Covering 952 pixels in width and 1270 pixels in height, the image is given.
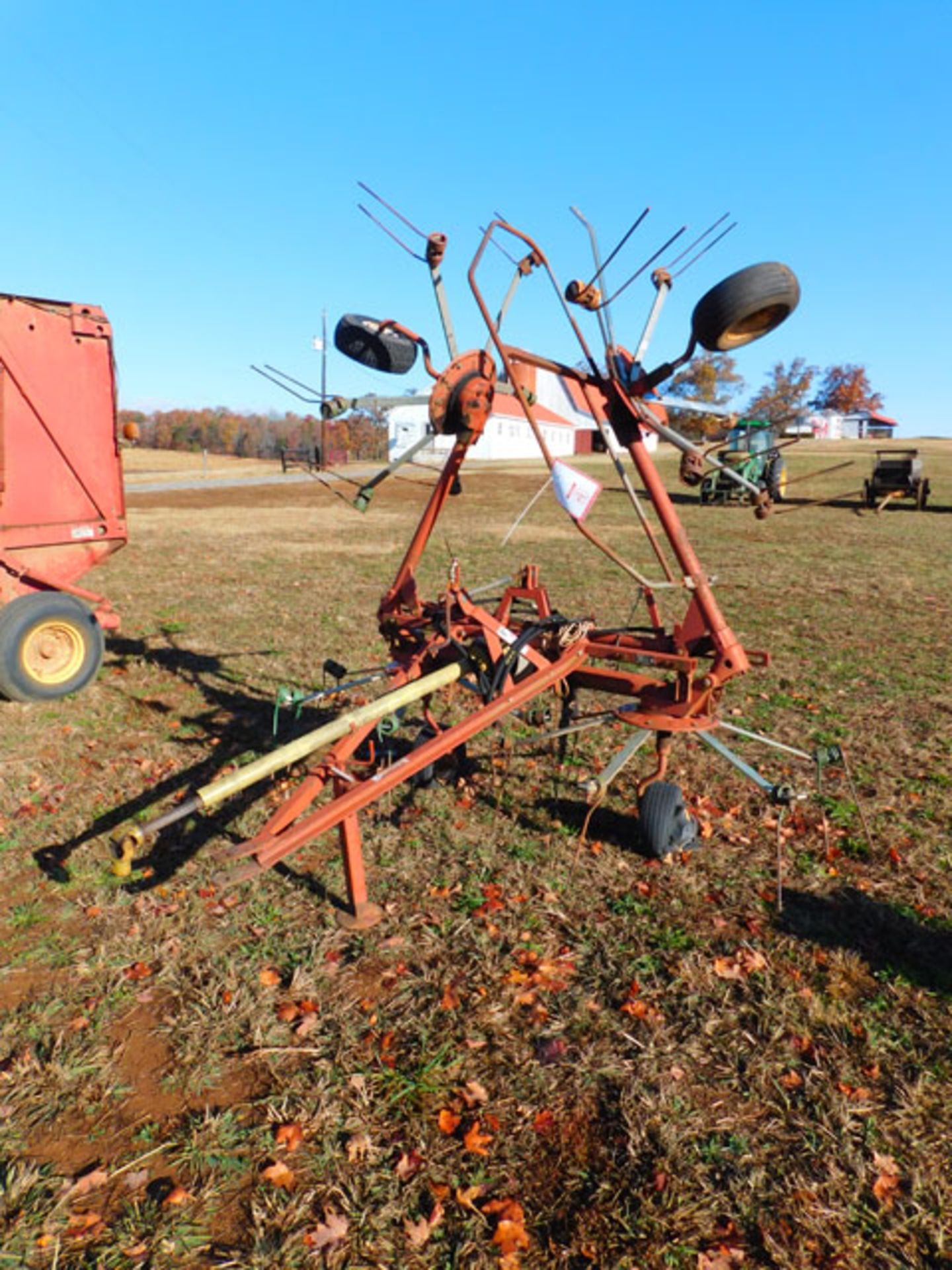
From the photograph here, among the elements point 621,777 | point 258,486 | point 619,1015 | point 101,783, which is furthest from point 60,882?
point 258,486

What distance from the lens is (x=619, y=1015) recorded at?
3625 mm

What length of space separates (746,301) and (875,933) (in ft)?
10.9

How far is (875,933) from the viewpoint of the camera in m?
4.21

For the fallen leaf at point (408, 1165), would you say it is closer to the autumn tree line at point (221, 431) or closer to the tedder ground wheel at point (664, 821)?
the tedder ground wheel at point (664, 821)

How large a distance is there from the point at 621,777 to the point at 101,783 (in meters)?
4.01

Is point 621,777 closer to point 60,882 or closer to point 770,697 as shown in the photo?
point 770,697

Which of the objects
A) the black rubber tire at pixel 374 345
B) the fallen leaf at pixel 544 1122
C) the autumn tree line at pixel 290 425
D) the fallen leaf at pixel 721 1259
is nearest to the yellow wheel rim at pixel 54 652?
the black rubber tire at pixel 374 345

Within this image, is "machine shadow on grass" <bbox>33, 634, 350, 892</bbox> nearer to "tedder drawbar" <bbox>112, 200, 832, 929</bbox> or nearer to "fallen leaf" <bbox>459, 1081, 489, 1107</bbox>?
"tedder drawbar" <bbox>112, 200, 832, 929</bbox>

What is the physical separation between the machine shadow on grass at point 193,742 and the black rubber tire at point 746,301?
4.20 metres

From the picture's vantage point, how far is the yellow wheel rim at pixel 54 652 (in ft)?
25.3

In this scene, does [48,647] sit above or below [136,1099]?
above

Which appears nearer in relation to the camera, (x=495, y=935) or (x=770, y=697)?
(x=495, y=935)

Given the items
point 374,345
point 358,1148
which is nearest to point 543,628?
point 374,345

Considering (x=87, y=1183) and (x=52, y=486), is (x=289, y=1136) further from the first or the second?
(x=52, y=486)
